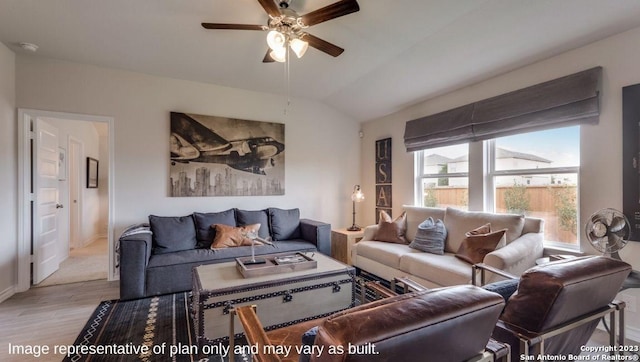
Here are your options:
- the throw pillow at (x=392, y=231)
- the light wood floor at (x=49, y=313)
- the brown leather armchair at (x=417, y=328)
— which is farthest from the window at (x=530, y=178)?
the light wood floor at (x=49, y=313)

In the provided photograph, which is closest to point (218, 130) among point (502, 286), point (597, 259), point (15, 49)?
point (15, 49)

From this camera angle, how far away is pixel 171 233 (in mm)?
3350

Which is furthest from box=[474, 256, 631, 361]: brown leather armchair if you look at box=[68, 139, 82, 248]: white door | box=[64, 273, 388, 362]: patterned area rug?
box=[68, 139, 82, 248]: white door

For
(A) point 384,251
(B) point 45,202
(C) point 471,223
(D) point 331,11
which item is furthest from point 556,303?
(B) point 45,202

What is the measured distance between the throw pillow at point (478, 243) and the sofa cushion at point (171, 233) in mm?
3025

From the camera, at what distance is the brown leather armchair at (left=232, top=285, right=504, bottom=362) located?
2.25 feet

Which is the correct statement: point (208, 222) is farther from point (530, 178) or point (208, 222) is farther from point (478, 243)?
point (530, 178)

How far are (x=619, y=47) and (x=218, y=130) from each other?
4173 mm

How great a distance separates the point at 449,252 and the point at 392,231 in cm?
73

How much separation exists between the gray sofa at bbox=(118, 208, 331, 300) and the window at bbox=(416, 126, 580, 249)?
6.18ft

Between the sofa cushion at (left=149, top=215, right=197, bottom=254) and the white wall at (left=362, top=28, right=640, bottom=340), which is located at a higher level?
the white wall at (left=362, top=28, right=640, bottom=340)

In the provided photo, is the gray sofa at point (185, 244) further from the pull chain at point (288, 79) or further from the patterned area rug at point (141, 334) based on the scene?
the pull chain at point (288, 79)

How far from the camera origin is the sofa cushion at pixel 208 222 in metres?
3.55

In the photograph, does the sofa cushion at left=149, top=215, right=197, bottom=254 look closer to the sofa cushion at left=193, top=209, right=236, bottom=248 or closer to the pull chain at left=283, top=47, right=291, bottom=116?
the sofa cushion at left=193, top=209, right=236, bottom=248
